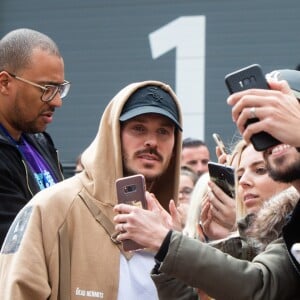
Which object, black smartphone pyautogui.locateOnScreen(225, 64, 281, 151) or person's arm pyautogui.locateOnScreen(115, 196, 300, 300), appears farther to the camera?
person's arm pyautogui.locateOnScreen(115, 196, 300, 300)

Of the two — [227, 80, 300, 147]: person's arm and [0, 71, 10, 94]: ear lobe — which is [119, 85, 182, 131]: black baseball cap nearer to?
[0, 71, 10, 94]: ear lobe

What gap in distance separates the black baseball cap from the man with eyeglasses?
0.63 meters

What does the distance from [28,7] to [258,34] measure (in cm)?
216

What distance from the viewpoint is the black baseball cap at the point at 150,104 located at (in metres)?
3.82

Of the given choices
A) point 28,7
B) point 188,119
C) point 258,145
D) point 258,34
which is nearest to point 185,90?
point 188,119

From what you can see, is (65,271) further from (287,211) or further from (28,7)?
(28,7)

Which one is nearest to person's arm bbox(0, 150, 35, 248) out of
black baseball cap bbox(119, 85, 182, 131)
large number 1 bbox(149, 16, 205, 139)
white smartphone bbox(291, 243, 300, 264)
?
black baseball cap bbox(119, 85, 182, 131)

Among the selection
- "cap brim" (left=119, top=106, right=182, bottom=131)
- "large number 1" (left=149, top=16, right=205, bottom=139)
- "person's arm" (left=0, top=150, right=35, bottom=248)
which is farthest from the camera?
"large number 1" (left=149, top=16, right=205, bottom=139)

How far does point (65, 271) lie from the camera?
356 centimetres

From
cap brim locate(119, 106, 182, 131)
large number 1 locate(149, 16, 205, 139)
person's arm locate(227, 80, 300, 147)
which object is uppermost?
person's arm locate(227, 80, 300, 147)

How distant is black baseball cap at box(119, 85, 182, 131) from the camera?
3822 mm

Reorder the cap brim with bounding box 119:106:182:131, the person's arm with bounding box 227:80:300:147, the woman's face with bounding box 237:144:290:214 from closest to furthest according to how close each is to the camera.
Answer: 1. the person's arm with bounding box 227:80:300:147
2. the woman's face with bounding box 237:144:290:214
3. the cap brim with bounding box 119:106:182:131

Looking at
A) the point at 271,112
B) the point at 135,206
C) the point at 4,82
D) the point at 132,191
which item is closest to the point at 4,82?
the point at 4,82

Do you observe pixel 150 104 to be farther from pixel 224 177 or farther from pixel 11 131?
pixel 11 131
